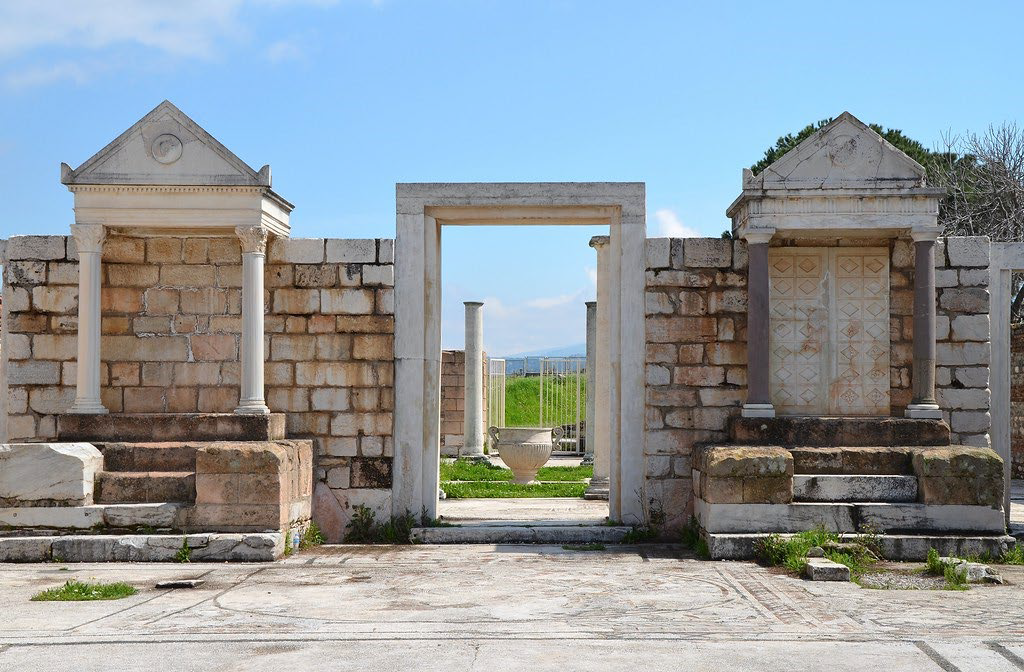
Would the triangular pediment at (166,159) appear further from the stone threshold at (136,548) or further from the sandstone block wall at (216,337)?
the stone threshold at (136,548)

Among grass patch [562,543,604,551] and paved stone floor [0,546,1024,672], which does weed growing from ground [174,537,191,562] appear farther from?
grass patch [562,543,604,551]

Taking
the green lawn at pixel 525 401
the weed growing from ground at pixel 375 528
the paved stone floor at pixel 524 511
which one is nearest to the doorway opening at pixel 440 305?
the weed growing from ground at pixel 375 528

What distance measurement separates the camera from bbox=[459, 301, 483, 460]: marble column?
21.6 meters

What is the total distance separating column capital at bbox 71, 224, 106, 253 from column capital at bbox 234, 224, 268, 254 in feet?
4.43

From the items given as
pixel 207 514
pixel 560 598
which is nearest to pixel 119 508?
pixel 207 514

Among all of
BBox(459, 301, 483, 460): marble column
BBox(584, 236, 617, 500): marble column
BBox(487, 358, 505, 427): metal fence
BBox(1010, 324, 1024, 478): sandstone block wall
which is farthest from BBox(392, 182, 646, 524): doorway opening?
BBox(487, 358, 505, 427): metal fence

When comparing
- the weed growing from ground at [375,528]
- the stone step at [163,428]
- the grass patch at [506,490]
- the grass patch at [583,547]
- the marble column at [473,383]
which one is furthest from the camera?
the marble column at [473,383]

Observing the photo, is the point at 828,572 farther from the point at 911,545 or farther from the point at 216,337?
the point at 216,337

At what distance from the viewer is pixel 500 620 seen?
7.15 meters

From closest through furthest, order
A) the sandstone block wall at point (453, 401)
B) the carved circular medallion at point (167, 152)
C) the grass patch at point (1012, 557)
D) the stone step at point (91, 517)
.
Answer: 1. the grass patch at point (1012, 557)
2. the stone step at point (91, 517)
3. the carved circular medallion at point (167, 152)
4. the sandstone block wall at point (453, 401)

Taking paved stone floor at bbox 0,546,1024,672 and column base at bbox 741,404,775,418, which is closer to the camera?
paved stone floor at bbox 0,546,1024,672

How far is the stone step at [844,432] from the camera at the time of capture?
1062 centimetres

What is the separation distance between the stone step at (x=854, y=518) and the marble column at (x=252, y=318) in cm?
462

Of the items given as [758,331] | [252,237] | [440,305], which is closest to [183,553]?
[252,237]
